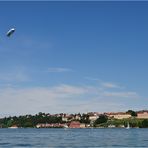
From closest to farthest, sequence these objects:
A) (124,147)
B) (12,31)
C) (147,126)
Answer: (12,31) < (124,147) < (147,126)

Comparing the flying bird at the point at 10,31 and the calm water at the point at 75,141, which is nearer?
the flying bird at the point at 10,31

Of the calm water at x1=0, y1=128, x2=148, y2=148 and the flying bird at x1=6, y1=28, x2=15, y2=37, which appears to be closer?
the flying bird at x1=6, y1=28, x2=15, y2=37

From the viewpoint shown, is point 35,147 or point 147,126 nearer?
point 35,147

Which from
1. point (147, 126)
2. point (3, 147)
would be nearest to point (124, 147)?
point (3, 147)

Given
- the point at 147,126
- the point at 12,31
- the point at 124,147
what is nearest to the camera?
the point at 12,31

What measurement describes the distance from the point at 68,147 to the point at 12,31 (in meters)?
24.7

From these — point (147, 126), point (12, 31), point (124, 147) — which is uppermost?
point (147, 126)

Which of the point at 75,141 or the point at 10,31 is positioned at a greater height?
the point at 10,31

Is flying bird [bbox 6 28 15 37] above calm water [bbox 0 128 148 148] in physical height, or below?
above

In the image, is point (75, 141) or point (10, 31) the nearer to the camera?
point (10, 31)

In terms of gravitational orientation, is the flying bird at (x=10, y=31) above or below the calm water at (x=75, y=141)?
above

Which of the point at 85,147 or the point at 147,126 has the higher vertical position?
the point at 147,126

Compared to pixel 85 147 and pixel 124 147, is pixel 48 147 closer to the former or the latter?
pixel 85 147

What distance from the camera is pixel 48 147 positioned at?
157 feet
